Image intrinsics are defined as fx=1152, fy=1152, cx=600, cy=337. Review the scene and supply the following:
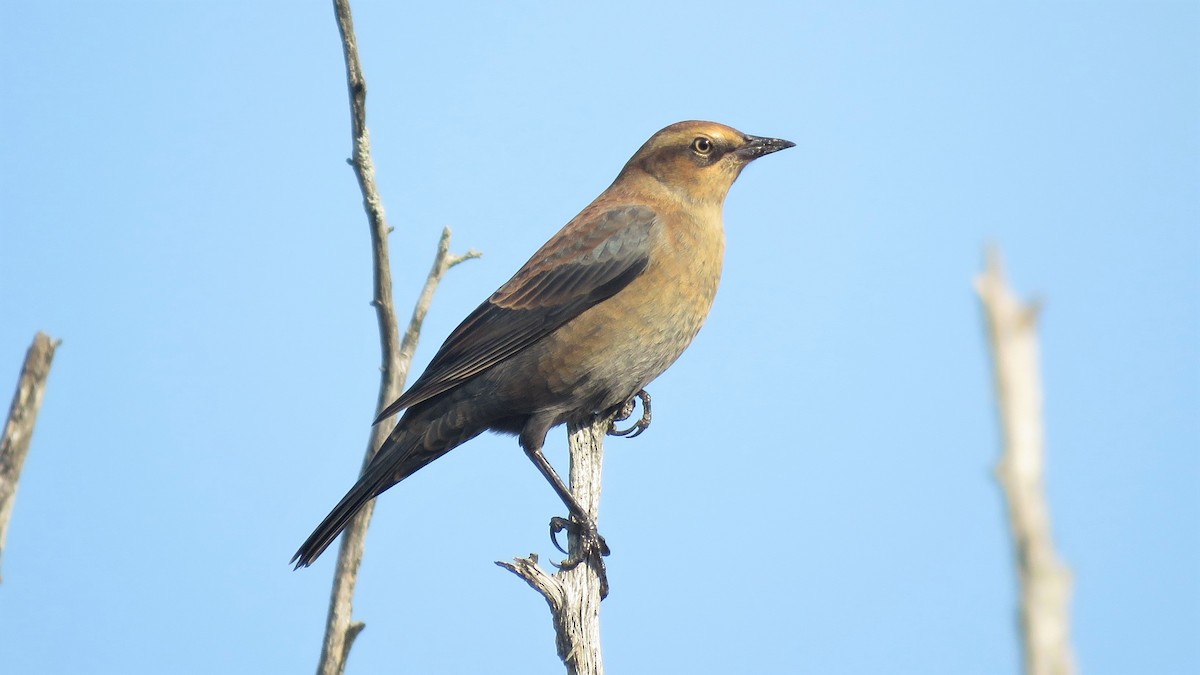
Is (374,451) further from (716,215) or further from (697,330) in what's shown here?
(716,215)

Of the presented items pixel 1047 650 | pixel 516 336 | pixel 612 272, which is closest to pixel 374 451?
pixel 516 336

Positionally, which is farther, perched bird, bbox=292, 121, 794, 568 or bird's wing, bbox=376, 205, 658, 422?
bird's wing, bbox=376, 205, 658, 422

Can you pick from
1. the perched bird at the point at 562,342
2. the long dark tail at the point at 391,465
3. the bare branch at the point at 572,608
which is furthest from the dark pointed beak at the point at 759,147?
the bare branch at the point at 572,608

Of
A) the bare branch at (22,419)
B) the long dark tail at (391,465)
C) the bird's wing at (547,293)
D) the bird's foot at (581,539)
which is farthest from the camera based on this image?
the bird's wing at (547,293)

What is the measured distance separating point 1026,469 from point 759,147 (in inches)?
258

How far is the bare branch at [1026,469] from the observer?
2.60 ft

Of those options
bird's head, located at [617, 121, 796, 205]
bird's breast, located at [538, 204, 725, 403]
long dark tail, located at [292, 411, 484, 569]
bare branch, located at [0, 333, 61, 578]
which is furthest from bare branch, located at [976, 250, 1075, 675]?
bird's head, located at [617, 121, 796, 205]

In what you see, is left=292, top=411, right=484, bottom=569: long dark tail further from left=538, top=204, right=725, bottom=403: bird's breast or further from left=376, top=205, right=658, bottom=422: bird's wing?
left=538, top=204, right=725, bottom=403: bird's breast

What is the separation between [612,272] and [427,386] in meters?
1.19

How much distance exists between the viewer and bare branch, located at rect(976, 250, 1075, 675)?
792 mm

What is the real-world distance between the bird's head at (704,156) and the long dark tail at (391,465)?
6.64 feet

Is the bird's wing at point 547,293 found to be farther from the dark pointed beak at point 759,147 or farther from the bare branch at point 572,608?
the bare branch at point 572,608

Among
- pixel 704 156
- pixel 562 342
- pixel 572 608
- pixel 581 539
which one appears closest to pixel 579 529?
pixel 581 539

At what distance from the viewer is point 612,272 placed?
6.38 meters
